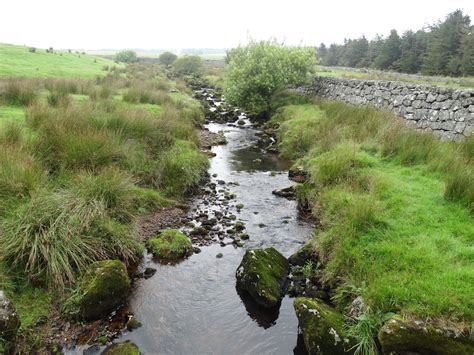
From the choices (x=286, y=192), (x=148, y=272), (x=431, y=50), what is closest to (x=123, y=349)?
(x=148, y=272)

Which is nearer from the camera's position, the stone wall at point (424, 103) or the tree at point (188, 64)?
the stone wall at point (424, 103)

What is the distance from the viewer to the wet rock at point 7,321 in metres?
5.13

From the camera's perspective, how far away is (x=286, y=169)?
15211mm

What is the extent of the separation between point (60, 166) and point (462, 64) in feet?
120

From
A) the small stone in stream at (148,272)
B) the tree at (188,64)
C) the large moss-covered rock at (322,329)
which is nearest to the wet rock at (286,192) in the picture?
the small stone in stream at (148,272)

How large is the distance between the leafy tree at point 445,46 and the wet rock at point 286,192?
31.2 meters

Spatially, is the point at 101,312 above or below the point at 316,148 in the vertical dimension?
below

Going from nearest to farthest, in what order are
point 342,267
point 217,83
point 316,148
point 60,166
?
point 342,267
point 60,166
point 316,148
point 217,83

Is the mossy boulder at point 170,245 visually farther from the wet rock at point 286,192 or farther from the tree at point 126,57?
the tree at point 126,57

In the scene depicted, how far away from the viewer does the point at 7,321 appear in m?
5.16

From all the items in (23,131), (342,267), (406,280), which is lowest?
(342,267)

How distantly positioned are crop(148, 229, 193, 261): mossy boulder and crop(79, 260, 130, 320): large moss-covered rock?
1.45 meters

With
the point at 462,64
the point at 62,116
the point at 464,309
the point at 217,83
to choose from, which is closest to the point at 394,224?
the point at 464,309

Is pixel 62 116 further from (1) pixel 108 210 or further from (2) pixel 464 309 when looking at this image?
(2) pixel 464 309
